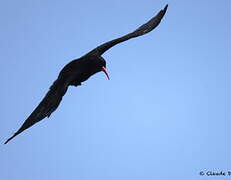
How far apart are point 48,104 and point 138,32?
200 inches

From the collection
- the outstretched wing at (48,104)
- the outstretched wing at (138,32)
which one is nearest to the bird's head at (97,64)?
the outstretched wing at (138,32)

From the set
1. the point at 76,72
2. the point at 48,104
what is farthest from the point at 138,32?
the point at 48,104

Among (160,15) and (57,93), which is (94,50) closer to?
(160,15)

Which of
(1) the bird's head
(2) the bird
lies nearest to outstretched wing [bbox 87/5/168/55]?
(2) the bird

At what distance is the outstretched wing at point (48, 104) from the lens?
11.1 metres

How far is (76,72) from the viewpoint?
1445 centimetres

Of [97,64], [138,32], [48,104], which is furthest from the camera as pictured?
[138,32]

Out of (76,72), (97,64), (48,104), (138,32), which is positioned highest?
(138,32)

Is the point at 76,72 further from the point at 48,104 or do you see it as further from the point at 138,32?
the point at 138,32

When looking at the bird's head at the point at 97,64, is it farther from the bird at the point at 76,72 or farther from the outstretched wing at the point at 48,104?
the outstretched wing at the point at 48,104

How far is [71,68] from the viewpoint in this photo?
567 inches

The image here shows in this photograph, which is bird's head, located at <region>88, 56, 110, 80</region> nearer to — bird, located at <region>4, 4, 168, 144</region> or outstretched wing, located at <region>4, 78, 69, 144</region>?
bird, located at <region>4, 4, 168, 144</region>

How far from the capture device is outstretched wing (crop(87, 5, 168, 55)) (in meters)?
15.6

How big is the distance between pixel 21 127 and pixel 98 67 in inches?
205
